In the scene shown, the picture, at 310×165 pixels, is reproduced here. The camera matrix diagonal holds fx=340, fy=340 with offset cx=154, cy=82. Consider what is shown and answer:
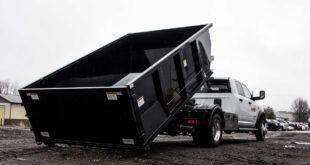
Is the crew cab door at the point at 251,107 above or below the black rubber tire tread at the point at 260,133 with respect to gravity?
above

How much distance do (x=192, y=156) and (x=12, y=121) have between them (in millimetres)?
35519

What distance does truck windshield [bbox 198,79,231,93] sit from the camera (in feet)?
31.1

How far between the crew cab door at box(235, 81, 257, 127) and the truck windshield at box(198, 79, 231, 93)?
Result: 0.42 meters


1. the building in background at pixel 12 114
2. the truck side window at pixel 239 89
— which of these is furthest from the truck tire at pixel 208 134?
the building in background at pixel 12 114

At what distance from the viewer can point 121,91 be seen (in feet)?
17.7

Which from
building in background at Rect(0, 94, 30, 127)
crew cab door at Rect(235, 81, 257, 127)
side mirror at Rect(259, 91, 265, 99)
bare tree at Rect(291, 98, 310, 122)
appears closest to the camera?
crew cab door at Rect(235, 81, 257, 127)

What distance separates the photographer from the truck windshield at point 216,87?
9477 mm

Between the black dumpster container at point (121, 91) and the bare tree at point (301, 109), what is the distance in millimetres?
122327

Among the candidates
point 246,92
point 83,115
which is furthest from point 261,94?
point 83,115

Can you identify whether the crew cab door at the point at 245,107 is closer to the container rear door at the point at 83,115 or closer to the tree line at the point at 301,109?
the container rear door at the point at 83,115

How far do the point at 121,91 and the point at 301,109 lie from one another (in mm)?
127245

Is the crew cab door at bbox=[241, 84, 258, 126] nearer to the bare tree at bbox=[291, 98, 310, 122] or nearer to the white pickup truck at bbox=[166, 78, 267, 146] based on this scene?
the white pickup truck at bbox=[166, 78, 267, 146]

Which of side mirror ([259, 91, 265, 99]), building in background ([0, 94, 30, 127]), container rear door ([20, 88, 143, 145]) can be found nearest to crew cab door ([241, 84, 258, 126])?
side mirror ([259, 91, 265, 99])

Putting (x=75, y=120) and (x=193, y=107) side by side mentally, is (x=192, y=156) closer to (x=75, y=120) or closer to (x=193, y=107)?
(x=193, y=107)
